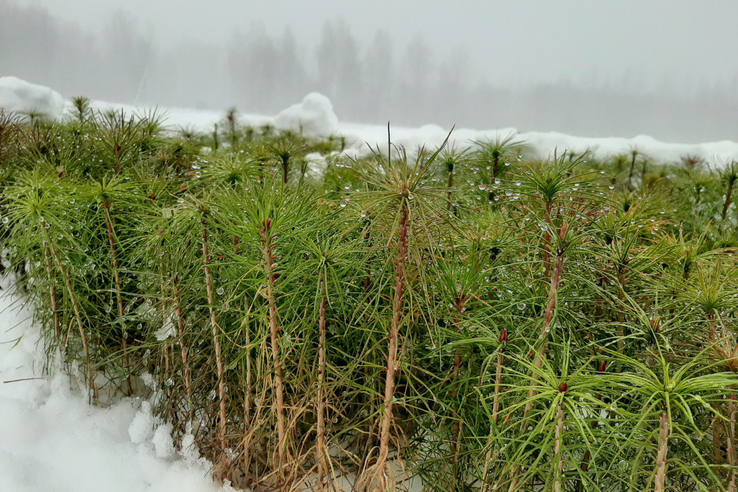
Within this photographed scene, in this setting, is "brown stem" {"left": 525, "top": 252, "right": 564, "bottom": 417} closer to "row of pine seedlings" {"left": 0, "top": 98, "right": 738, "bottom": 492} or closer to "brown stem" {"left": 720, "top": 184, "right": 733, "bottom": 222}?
"row of pine seedlings" {"left": 0, "top": 98, "right": 738, "bottom": 492}

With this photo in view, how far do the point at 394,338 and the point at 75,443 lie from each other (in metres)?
0.85

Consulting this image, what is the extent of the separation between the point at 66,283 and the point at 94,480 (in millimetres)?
425

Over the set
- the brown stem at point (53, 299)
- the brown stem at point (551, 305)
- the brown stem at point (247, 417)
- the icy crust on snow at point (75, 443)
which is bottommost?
the icy crust on snow at point (75, 443)

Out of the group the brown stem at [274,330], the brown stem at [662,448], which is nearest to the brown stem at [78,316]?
the brown stem at [274,330]

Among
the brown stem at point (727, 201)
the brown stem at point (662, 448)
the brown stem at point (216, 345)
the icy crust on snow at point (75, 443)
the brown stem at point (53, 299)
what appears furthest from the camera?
the brown stem at point (727, 201)

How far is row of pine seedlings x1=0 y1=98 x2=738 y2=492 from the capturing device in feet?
2.11

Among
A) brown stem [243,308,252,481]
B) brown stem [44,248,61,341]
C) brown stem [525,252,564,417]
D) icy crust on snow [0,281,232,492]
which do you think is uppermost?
brown stem [525,252,564,417]

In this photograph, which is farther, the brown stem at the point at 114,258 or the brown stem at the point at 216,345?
the brown stem at the point at 114,258

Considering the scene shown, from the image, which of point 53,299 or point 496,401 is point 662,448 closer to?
point 496,401

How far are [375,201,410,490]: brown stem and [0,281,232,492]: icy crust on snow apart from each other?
15.6 inches

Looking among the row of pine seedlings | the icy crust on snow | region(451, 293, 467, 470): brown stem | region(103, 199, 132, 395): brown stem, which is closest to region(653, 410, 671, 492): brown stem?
the row of pine seedlings

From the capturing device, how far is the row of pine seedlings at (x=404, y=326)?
0.64 metres

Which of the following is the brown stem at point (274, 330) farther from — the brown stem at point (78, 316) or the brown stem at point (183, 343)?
the brown stem at point (78, 316)

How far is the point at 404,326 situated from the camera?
0.88m
